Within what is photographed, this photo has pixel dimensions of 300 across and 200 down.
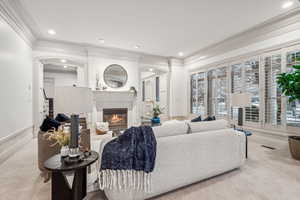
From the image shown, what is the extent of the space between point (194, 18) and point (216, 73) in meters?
2.34

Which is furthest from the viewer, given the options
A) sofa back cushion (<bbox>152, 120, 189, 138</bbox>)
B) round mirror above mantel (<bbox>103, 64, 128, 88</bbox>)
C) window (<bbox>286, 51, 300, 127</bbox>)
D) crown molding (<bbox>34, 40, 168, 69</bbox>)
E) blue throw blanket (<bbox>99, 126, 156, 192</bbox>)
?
round mirror above mantel (<bbox>103, 64, 128, 88</bbox>)

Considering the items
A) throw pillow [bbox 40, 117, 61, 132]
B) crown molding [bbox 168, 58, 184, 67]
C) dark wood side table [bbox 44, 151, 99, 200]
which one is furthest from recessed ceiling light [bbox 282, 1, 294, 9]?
throw pillow [bbox 40, 117, 61, 132]

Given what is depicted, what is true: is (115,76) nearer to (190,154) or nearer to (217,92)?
(217,92)

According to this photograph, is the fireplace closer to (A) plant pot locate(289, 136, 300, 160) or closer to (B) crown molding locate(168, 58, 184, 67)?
(B) crown molding locate(168, 58, 184, 67)

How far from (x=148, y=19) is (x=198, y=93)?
353 centimetres

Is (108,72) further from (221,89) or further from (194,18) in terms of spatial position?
(221,89)

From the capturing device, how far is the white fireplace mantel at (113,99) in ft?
17.4

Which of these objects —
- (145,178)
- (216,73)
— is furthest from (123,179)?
(216,73)

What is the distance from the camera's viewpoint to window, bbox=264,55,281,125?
3506 mm

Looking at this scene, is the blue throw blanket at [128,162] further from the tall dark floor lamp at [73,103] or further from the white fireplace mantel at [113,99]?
the white fireplace mantel at [113,99]

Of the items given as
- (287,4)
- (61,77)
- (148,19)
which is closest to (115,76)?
(148,19)

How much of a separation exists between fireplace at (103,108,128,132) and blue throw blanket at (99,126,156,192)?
397cm

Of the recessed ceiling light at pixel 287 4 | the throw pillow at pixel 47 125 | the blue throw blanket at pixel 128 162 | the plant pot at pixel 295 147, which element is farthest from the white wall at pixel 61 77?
the plant pot at pixel 295 147

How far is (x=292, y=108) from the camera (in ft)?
10.7
